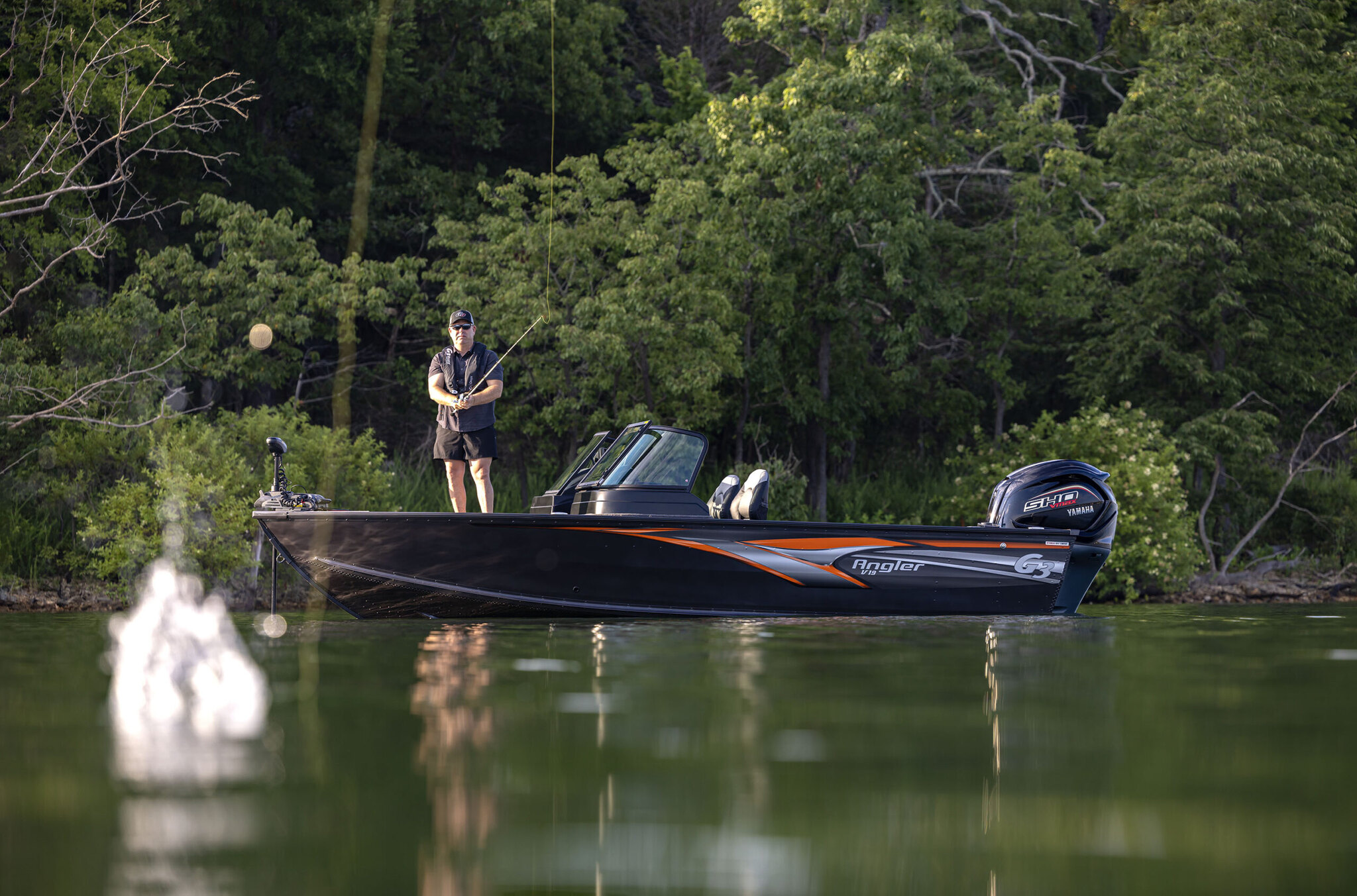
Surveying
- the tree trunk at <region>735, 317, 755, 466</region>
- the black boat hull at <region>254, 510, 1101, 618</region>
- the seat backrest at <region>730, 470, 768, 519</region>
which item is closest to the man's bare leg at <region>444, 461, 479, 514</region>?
the black boat hull at <region>254, 510, 1101, 618</region>

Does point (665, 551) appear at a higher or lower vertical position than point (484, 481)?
lower

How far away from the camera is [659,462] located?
1008cm

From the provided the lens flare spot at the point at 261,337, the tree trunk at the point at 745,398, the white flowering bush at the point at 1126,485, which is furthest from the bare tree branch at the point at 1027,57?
the lens flare spot at the point at 261,337

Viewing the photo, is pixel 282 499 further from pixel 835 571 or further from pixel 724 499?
pixel 835 571

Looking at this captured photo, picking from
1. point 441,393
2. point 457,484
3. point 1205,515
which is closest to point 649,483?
point 457,484

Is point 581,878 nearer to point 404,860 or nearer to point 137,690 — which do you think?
point 404,860

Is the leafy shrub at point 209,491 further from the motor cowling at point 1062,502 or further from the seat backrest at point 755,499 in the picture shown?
the motor cowling at point 1062,502

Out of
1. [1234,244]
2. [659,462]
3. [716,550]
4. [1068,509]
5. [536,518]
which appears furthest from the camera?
[1234,244]

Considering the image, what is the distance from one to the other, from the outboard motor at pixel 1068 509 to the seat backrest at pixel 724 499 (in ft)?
6.96

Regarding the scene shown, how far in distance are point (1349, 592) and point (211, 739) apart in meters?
15.1

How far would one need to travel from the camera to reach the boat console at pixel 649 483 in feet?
32.6

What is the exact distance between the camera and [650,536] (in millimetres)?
9688

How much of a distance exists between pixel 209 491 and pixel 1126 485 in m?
9.63

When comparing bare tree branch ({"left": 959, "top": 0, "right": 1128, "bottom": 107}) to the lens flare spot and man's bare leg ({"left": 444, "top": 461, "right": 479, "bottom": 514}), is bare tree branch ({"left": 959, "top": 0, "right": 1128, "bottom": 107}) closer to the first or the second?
the lens flare spot
